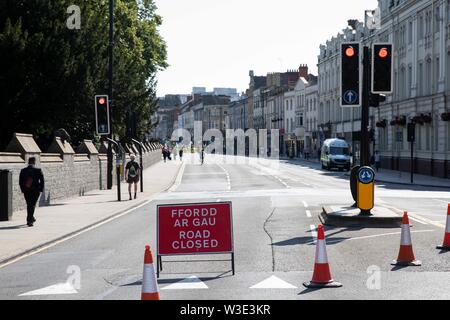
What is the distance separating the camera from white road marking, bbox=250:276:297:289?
10.0 meters

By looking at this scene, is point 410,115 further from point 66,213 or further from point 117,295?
point 117,295

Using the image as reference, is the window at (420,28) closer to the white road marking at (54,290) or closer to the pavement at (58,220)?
the pavement at (58,220)

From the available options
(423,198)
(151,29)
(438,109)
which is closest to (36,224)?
(423,198)

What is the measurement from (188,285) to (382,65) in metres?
9.46

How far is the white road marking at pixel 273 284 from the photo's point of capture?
10.0 metres

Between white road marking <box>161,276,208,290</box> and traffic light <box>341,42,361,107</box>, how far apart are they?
8.66 meters

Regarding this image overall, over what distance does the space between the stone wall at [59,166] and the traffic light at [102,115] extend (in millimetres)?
1685

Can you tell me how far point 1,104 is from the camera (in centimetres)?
3083

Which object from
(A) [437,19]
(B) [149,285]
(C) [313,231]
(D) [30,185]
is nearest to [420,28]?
(A) [437,19]

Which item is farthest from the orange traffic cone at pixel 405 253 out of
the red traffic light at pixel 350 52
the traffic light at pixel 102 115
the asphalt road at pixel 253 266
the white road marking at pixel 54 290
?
the traffic light at pixel 102 115

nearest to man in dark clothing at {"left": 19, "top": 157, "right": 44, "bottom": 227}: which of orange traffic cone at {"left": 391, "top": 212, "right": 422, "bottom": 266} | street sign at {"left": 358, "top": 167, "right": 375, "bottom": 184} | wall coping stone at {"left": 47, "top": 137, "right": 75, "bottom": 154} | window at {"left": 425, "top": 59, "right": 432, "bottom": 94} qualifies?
street sign at {"left": 358, "top": 167, "right": 375, "bottom": 184}

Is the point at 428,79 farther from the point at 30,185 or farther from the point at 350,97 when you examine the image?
the point at 30,185

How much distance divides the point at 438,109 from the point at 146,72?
928 inches

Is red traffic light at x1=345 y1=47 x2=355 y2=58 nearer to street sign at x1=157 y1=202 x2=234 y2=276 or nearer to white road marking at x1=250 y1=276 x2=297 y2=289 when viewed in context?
street sign at x1=157 y1=202 x2=234 y2=276
